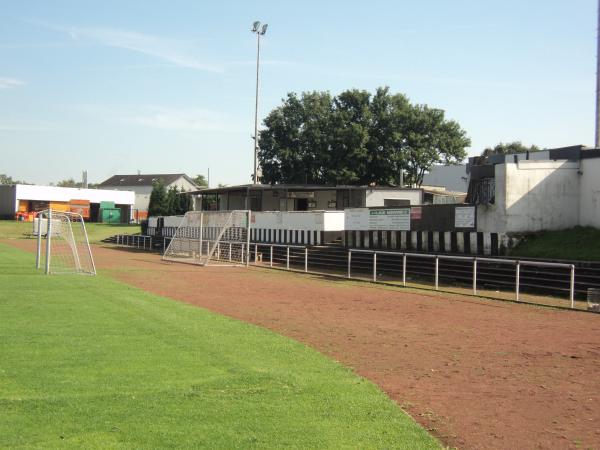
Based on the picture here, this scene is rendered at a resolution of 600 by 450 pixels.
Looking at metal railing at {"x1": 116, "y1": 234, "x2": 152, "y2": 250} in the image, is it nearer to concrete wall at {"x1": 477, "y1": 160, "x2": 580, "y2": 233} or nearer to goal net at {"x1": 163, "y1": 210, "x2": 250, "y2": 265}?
goal net at {"x1": 163, "y1": 210, "x2": 250, "y2": 265}

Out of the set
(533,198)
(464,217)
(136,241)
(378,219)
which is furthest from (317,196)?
(533,198)

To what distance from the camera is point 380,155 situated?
169ft

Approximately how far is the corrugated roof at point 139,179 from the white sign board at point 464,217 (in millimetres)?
78988

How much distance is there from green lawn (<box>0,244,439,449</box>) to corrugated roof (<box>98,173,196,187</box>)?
3540 inches

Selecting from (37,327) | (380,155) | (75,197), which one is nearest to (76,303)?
(37,327)

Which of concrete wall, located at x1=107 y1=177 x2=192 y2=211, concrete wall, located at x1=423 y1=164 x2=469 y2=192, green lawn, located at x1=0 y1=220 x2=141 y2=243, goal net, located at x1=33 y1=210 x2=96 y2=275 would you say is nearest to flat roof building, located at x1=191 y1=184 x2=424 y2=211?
goal net, located at x1=33 y1=210 x2=96 y2=275

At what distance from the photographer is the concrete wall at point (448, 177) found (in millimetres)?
66188

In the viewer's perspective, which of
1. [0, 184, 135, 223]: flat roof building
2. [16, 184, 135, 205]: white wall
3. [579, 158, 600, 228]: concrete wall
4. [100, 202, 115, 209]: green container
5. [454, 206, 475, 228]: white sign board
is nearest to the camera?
[579, 158, 600, 228]: concrete wall

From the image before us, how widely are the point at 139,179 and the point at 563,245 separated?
3587 inches

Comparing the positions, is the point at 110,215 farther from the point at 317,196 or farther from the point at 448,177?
the point at 317,196

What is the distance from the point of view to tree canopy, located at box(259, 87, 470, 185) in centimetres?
5134

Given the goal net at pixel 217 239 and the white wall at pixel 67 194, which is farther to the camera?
the white wall at pixel 67 194

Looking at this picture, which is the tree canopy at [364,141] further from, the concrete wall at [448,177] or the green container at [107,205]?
the green container at [107,205]

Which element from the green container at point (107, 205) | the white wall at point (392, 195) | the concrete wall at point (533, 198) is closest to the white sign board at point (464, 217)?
the concrete wall at point (533, 198)
